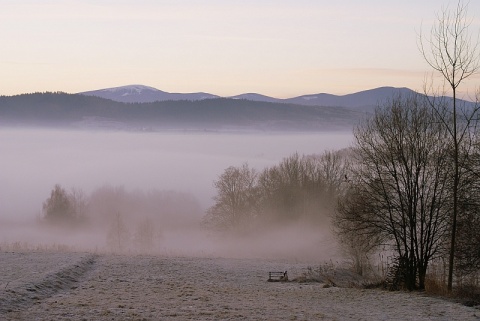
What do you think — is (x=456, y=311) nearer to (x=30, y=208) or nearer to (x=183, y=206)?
(x=183, y=206)

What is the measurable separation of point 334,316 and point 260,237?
2658 inches

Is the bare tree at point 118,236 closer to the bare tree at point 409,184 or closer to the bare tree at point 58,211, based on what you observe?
the bare tree at point 58,211

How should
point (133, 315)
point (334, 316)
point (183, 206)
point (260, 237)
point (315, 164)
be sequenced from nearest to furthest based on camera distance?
point (133, 315), point (334, 316), point (260, 237), point (315, 164), point (183, 206)

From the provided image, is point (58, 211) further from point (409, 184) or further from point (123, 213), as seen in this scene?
point (409, 184)

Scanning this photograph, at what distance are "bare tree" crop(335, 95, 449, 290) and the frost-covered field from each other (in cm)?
381

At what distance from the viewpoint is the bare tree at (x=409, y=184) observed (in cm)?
3434

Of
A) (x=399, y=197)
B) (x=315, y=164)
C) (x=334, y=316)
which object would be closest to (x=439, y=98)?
(x=399, y=197)

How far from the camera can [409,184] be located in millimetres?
34875

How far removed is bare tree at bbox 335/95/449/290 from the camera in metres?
34.3

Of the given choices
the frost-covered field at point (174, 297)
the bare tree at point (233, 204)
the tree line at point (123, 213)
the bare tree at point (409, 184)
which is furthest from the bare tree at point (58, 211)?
the bare tree at point (409, 184)

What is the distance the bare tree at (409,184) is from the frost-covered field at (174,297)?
3812 mm

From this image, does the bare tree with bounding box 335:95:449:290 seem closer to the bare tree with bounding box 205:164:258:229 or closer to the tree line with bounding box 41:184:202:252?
the tree line with bounding box 41:184:202:252

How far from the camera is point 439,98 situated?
A: 34.6 m

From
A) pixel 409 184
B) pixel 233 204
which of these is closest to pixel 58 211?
pixel 233 204
